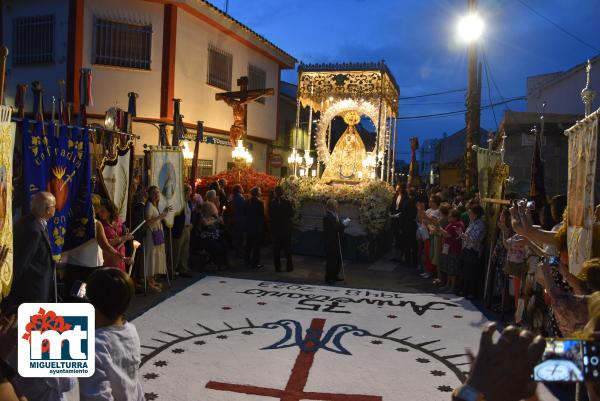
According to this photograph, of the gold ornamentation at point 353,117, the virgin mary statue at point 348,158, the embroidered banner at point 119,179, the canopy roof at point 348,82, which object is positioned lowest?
the embroidered banner at point 119,179

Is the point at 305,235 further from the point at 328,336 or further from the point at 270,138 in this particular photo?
the point at 270,138

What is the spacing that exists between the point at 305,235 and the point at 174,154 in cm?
452

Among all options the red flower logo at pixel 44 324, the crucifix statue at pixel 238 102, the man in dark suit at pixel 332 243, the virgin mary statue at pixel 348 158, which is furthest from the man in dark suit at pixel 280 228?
the red flower logo at pixel 44 324

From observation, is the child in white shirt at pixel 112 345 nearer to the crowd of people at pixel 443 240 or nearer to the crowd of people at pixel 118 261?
the crowd of people at pixel 118 261

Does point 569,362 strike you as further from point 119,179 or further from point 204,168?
point 204,168

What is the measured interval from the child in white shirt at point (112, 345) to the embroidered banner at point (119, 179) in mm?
5206

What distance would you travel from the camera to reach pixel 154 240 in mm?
8445

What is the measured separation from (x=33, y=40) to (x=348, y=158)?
9878 millimetres

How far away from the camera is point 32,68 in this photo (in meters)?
14.2

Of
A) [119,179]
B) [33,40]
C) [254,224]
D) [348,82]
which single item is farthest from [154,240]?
[33,40]

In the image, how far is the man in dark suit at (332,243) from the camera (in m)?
9.46

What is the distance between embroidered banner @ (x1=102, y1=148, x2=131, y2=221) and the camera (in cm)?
744

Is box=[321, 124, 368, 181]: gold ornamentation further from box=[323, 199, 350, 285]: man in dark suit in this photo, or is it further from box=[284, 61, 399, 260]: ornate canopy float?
box=[323, 199, 350, 285]: man in dark suit

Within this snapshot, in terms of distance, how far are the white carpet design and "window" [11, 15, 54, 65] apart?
30.3ft
